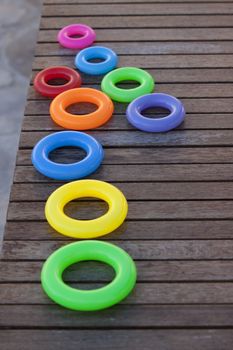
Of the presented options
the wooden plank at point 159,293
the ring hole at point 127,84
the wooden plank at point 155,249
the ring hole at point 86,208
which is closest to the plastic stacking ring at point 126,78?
the ring hole at point 127,84

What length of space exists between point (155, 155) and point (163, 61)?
1.96ft

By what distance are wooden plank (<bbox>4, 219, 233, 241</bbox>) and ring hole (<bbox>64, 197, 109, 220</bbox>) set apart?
0.08m

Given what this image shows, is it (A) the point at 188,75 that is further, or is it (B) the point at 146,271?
(A) the point at 188,75

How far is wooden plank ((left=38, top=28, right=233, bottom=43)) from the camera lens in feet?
8.39

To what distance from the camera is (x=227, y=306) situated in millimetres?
1489

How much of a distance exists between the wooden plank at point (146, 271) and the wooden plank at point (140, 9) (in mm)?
1440

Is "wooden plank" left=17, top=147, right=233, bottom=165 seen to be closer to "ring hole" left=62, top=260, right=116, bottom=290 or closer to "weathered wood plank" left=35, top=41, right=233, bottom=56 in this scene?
"ring hole" left=62, top=260, right=116, bottom=290

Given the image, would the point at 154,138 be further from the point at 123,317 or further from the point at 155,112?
the point at 123,317

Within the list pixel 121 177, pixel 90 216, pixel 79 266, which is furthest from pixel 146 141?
pixel 79 266

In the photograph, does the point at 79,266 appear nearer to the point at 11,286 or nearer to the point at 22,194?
the point at 11,286

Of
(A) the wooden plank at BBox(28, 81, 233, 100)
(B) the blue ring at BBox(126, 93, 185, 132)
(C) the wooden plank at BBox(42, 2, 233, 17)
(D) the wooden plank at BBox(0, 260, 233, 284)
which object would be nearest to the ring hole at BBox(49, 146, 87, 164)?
(B) the blue ring at BBox(126, 93, 185, 132)

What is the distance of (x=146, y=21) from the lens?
8.75 ft

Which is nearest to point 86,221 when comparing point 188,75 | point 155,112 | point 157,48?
point 155,112

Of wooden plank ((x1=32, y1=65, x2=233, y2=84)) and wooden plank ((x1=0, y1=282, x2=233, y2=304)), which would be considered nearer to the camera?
wooden plank ((x1=0, y1=282, x2=233, y2=304))
